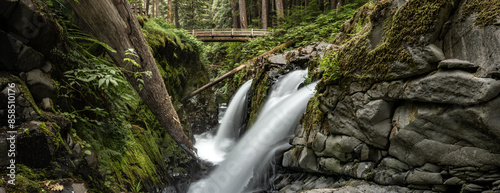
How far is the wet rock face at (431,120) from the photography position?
8.34 feet

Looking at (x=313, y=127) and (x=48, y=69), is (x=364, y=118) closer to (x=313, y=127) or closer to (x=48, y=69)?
(x=313, y=127)

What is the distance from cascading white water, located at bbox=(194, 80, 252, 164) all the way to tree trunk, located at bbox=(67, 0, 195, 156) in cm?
471

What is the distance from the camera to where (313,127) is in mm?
4699

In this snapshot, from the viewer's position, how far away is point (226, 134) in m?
10.6

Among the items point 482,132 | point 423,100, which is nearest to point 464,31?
point 423,100

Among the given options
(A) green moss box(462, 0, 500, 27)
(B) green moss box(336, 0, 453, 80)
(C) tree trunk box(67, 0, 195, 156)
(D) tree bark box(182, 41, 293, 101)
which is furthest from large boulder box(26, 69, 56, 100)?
(D) tree bark box(182, 41, 293, 101)

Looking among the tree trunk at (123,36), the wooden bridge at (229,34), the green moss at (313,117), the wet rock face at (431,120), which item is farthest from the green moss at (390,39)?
the wooden bridge at (229,34)

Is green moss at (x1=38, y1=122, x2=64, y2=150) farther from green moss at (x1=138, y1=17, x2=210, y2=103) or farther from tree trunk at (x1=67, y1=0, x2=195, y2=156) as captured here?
green moss at (x1=138, y1=17, x2=210, y2=103)

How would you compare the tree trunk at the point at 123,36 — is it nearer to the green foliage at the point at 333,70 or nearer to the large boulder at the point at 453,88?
the green foliage at the point at 333,70

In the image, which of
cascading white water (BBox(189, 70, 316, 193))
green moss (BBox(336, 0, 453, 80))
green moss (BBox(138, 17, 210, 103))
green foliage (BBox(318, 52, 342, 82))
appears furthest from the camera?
green moss (BBox(138, 17, 210, 103))

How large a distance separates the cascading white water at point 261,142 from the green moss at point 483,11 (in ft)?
10.4

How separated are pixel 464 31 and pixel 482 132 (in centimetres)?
114

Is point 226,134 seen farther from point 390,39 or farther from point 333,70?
point 390,39

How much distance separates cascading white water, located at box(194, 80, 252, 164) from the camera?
9.35 m
